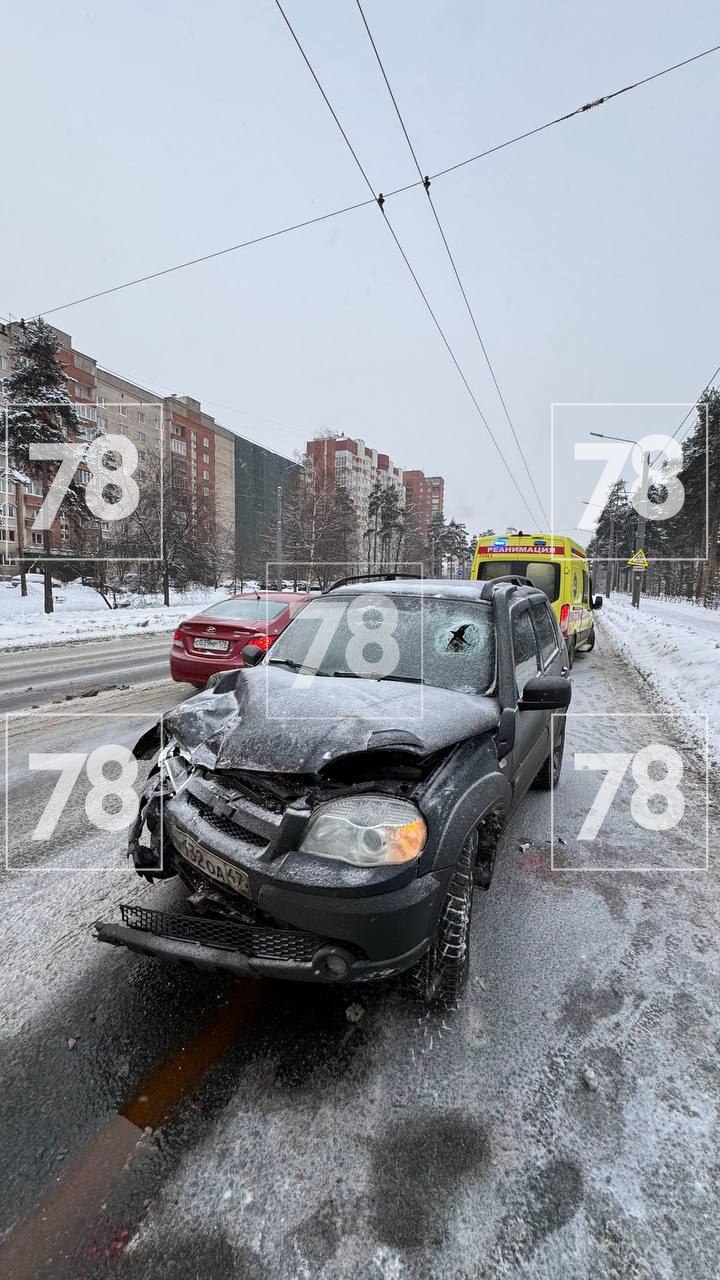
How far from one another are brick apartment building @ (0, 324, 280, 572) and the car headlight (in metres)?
35.5

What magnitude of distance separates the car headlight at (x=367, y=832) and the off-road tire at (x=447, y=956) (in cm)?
34

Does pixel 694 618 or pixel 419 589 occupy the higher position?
pixel 419 589

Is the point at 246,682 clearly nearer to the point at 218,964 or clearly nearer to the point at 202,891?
the point at 202,891

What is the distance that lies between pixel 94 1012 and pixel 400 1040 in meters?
1.24

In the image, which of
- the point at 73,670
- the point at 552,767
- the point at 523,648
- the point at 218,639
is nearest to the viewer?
the point at 523,648

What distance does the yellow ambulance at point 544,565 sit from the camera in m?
10.3

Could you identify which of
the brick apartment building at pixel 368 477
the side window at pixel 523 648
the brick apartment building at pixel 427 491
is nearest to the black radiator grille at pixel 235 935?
the side window at pixel 523 648

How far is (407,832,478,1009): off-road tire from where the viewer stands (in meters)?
2.24

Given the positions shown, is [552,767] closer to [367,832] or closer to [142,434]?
[367,832]

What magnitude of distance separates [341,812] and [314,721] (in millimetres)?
493

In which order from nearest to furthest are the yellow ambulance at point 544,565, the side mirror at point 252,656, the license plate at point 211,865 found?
1. the license plate at point 211,865
2. the side mirror at point 252,656
3. the yellow ambulance at point 544,565

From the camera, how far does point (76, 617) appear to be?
23.2 metres

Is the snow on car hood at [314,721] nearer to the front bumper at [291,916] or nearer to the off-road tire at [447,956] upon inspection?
the front bumper at [291,916]

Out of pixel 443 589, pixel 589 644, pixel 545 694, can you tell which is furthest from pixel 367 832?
pixel 589 644
